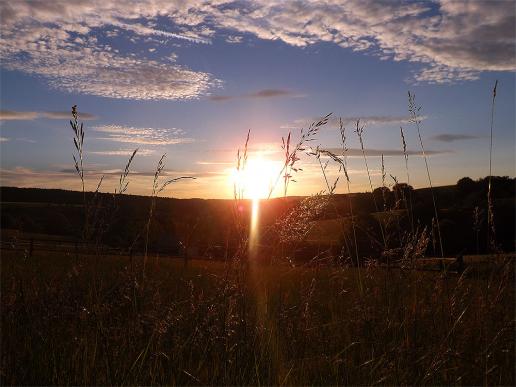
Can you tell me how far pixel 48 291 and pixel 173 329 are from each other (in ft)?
2.37

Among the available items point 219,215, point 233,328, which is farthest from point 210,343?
point 219,215

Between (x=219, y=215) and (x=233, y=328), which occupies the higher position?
(x=219, y=215)

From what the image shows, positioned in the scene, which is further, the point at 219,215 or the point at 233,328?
the point at 219,215

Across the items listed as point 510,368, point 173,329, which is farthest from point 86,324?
point 510,368

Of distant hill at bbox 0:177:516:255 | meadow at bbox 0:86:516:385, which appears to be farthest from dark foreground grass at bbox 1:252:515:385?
distant hill at bbox 0:177:516:255

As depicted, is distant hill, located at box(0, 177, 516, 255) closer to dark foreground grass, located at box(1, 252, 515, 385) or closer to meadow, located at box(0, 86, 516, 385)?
meadow, located at box(0, 86, 516, 385)

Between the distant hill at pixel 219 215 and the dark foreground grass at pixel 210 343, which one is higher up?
the distant hill at pixel 219 215

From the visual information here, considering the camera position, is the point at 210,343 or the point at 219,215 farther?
the point at 219,215

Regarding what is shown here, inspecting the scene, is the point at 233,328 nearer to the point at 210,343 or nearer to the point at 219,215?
the point at 210,343

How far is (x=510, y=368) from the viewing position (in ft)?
10.1

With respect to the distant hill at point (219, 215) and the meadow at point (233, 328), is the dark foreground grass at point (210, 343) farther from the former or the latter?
the distant hill at point (219, 215)

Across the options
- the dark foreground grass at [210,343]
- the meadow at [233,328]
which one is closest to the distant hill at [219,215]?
the meadow at [233,328]

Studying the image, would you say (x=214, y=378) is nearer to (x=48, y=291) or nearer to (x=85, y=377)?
(x=85, y=377)

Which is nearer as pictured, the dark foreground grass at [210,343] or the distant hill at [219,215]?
the dark foreground grass at [210,343]
